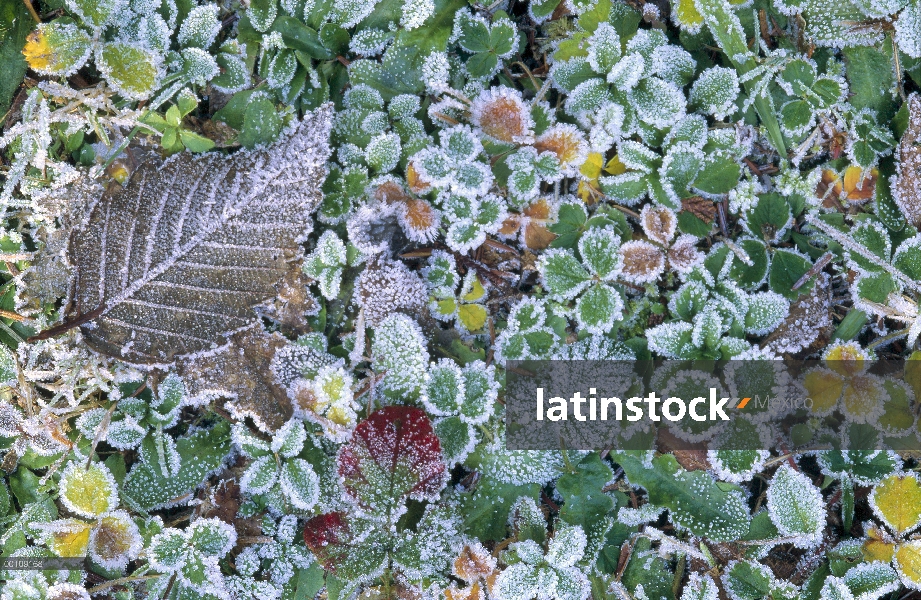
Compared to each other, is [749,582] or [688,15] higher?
[688,15]

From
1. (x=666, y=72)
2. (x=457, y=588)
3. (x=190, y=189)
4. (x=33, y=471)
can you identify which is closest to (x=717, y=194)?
(x=666, y=72)

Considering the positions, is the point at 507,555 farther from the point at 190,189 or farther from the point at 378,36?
the point at 378,36

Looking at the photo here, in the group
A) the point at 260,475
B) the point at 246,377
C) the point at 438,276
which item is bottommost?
the point at 260,475

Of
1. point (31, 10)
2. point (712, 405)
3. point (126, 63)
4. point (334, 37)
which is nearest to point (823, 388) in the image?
point (712, 405)

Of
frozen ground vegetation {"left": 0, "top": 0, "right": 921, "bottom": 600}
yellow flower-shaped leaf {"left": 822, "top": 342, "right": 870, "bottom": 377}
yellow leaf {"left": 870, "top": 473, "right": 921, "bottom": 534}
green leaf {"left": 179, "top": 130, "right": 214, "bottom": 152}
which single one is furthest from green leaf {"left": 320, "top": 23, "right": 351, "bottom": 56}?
yellow leaf {"left": 870, "top": 473, "right": 921, "bottom": 534}

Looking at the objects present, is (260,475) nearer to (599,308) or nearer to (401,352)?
(401,352)

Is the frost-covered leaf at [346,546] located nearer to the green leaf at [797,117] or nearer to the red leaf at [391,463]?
the red leaf at [391,463]
